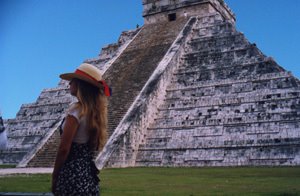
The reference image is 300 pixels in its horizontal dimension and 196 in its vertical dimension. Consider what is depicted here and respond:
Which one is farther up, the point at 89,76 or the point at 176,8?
the point at 176,8

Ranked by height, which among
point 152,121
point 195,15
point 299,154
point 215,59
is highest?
point 195,15

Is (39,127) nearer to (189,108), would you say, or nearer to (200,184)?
(189,108)

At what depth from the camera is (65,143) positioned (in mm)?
3188

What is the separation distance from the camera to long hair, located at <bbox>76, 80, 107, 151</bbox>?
3377 mm

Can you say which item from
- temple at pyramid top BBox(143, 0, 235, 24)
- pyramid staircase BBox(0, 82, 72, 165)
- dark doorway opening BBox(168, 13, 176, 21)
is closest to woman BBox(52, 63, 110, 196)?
pyramid staircase BBox(0, 82, 72, 165)

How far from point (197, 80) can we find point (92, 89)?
12.5 m

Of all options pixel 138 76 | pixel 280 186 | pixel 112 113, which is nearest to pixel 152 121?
pixel 112 113

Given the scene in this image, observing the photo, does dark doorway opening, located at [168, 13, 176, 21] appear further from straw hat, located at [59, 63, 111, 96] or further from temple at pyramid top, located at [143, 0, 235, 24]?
straw hat, located at [59, 63, 111, 96]

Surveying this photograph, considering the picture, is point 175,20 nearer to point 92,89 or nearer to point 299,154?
point 299,154

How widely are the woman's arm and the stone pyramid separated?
9.59m

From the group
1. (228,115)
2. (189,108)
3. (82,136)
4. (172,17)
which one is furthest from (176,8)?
(82,136)

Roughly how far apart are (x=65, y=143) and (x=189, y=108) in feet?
38.5

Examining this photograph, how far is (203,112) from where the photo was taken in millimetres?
14281

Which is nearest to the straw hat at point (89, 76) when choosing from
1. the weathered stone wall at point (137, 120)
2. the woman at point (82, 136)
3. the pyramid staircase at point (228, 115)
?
the woman at point (82, 136)
